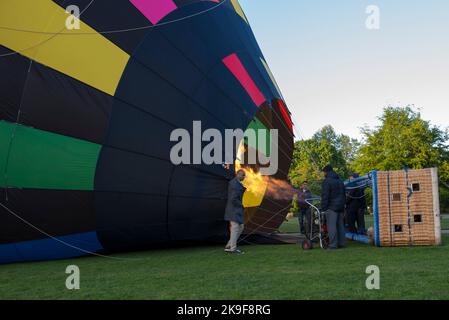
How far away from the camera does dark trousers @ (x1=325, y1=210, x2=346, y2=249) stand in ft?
24.2

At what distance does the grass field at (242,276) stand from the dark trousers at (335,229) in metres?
0.58

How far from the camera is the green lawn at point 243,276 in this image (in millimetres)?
3803

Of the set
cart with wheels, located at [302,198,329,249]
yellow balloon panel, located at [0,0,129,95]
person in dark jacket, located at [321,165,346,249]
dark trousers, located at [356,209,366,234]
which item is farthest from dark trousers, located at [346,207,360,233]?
yellow balloon panel, located at [0,0,129,95]

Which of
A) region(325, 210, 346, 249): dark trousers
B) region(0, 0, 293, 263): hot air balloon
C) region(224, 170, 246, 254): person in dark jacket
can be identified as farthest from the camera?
region(325, 210, 346, 249): dark trousers

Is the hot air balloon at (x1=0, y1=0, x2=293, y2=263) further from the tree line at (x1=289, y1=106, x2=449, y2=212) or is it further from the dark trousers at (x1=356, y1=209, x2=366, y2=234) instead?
the tree line at (x1=289, y1=106, x2=449, y2=212)

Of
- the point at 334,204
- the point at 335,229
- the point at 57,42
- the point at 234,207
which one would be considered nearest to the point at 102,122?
the point at 57,42

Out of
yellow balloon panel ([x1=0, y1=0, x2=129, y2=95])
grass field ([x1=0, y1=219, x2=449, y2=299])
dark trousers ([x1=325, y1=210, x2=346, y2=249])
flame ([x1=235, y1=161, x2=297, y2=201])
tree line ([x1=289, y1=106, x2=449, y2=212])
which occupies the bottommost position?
grass field ([x1=0, y1=219, x2=449, y2=299])

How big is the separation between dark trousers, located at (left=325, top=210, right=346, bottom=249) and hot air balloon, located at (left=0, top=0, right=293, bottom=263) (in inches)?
71.6

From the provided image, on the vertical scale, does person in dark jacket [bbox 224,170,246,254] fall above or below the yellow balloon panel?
below

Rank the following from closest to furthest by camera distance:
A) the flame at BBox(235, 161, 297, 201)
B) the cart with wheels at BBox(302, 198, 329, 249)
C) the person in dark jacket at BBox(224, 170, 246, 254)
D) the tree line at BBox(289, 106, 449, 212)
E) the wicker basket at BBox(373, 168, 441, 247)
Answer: the person in dark jacket at BBox(224, 170, 246, 254) < the wicker basket at BBox(373, 168, 441, 247) < the cart with wheels at BBox(302, 198, 329, 249) < the flame at BBox(235, 161, 297, 201) < the tree line at BBox(289, 106, 449, 212)

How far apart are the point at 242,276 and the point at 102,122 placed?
9.22 ft

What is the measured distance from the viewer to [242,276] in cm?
467

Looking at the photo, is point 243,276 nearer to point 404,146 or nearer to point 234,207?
point 234,207
